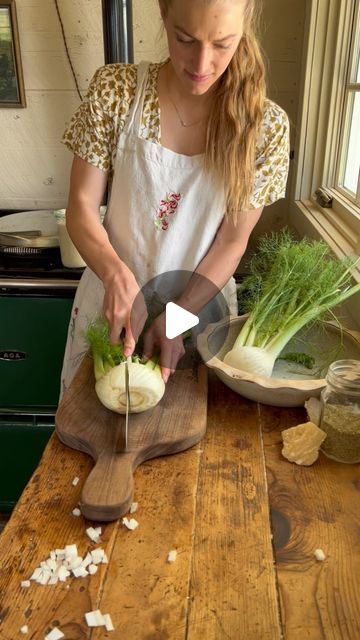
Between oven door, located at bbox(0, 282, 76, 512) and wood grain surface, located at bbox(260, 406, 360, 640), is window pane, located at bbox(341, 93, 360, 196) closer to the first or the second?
oven door, located at bbox(0, 282, 76, 512)

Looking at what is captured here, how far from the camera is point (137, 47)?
197cm

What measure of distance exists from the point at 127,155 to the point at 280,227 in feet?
3.63

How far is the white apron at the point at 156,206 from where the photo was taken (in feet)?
3.80

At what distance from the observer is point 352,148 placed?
1.76 meters

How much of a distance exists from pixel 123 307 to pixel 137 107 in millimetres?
451

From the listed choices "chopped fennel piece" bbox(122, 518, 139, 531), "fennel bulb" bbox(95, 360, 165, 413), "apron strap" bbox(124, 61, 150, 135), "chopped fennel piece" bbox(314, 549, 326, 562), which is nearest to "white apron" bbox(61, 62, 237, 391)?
"apron strap" bbox(124, 61, 150, 135)

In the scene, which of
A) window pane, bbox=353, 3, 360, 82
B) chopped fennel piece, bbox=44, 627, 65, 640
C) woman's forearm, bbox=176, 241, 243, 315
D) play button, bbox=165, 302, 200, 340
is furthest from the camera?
window pane, bbox=353, 3, 360, 82

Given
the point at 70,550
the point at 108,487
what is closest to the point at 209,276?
the point at 108,487

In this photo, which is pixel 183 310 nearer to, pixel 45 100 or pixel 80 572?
pixel 80 572

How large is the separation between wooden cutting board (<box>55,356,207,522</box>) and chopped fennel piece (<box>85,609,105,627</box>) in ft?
0.46

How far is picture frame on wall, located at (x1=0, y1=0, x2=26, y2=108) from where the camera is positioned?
1921 millimetres

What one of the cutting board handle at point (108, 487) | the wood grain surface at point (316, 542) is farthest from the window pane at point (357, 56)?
the cutting board handle at point (108, 487)

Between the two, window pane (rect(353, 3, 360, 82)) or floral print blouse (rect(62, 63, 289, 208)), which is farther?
window pane (rect(353, 3, 360, 82))

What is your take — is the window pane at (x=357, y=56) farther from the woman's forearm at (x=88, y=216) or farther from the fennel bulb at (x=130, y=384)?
the fennel bulb at (x=130, y=384)
